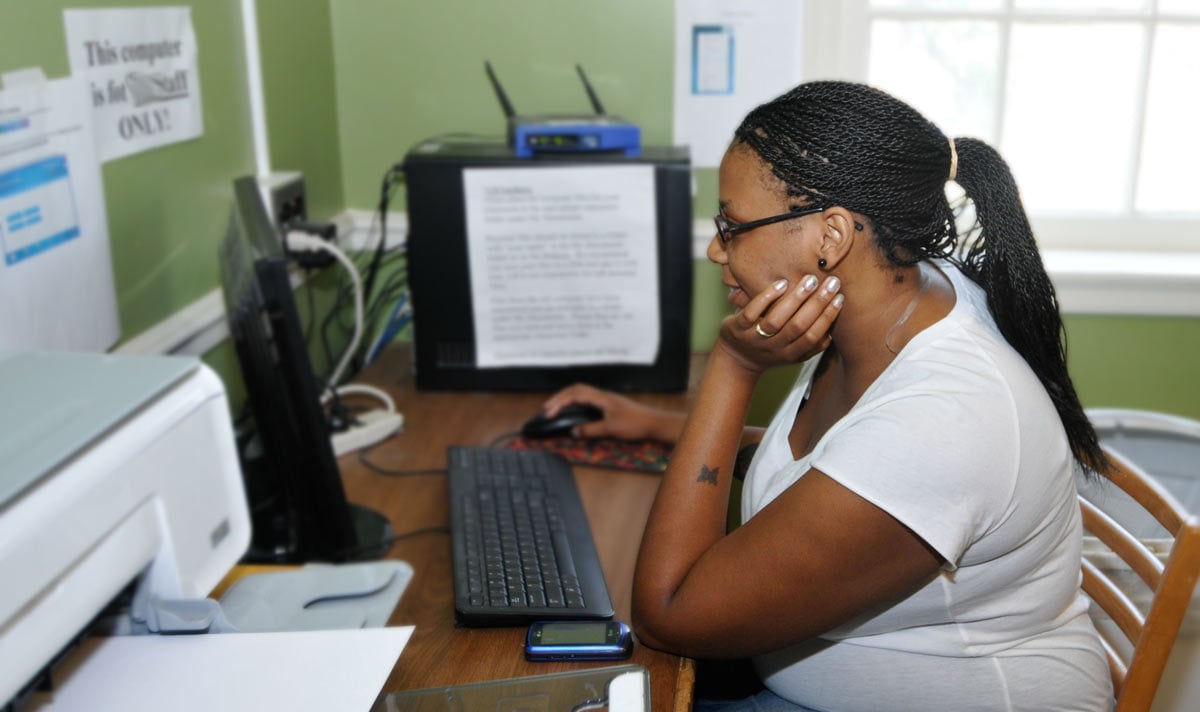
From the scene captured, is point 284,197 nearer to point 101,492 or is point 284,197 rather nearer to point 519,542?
point 519,542

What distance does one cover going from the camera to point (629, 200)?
5.72ft

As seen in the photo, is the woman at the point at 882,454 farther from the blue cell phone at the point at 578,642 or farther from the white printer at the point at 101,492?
the white printer at the point at 101,492

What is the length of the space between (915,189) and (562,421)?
71 cm

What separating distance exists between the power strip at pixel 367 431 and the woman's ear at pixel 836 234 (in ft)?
2.71

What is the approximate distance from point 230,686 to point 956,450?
0.61 metres

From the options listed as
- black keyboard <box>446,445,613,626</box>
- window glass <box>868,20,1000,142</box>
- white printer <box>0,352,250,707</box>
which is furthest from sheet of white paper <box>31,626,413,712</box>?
window glass <box>868,20,1000,142</box>

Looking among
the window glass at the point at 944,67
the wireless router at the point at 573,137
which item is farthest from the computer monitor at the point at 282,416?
the window glass at the point at 944,67

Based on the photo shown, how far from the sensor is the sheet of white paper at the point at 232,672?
2.63ft

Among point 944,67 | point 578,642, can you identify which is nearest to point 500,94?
point 944,67

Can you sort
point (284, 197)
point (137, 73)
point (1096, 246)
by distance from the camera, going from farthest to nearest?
point (1096, 246)
point (284, 197)
point (137, 73)

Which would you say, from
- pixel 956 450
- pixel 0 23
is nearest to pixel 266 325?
pixel 0 23

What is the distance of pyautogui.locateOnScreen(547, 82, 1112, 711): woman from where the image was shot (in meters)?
0.95

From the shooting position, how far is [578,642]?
98 cm

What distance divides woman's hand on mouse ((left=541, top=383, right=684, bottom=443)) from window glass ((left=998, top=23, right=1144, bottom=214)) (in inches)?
38.8
